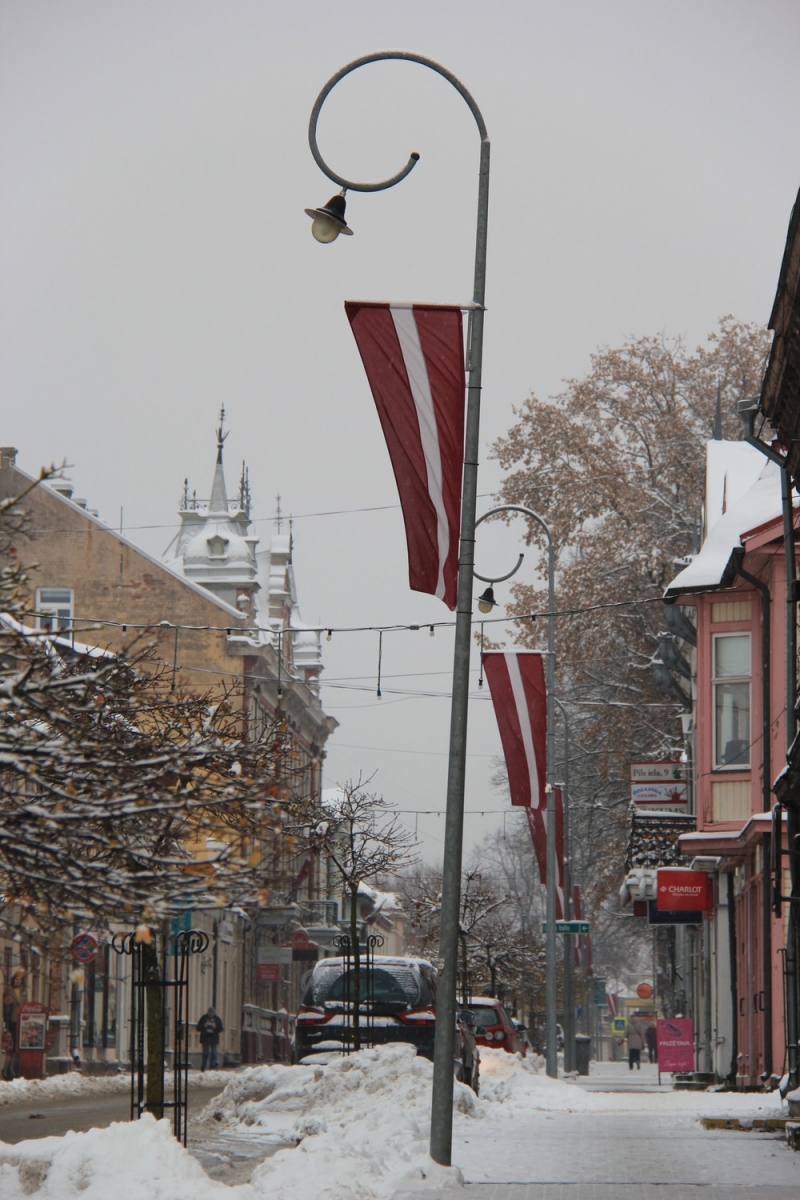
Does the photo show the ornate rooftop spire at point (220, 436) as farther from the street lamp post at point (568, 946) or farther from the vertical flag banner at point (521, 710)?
the vertical flag banner at point (521, 710)

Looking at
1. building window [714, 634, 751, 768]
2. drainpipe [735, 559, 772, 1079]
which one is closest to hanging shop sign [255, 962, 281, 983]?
building window [714, 634, 751, 768]

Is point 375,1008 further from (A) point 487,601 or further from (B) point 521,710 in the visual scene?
(A) point 487,601

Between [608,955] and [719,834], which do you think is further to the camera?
[608,955]

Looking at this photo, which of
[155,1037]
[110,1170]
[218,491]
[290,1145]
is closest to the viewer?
[110,1170]

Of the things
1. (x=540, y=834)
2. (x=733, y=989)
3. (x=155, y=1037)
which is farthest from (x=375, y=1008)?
(x=733, y=989)

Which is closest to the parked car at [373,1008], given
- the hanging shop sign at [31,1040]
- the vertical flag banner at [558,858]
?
the vertical flag banner at [558,858]

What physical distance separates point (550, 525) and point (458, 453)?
99.7 feet

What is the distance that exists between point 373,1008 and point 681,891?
11465 mm

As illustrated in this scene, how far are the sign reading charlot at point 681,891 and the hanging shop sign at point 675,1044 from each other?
2.30 metres

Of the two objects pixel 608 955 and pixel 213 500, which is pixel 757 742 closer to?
pixel 213 500

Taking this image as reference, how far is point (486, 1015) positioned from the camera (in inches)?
1359

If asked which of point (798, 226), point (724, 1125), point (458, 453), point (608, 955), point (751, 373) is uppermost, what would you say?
point (751, 373)

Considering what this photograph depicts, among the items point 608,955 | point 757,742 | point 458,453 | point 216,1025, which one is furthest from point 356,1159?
point 608,955

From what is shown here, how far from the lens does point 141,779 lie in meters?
8.41
